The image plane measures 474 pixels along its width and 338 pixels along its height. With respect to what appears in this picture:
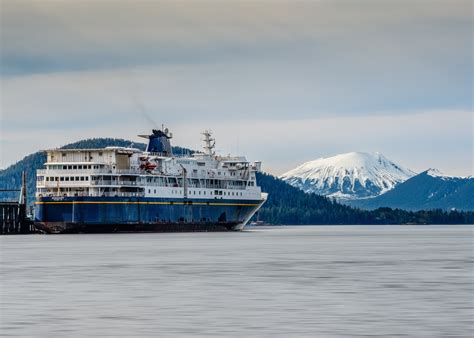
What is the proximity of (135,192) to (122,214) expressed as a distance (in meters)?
3.94

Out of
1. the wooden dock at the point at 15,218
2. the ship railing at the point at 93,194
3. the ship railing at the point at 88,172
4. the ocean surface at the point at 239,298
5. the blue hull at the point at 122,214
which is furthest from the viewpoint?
the wooden dock at the point at 15,218

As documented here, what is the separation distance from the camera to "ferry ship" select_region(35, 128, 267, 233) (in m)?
131

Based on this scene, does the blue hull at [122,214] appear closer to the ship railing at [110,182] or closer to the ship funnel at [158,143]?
the ship railing at [110,182]

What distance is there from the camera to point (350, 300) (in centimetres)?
3500

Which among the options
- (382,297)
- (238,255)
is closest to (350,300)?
(382,297)

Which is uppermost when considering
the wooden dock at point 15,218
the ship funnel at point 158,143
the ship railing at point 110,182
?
the ship funnel at point 158,143

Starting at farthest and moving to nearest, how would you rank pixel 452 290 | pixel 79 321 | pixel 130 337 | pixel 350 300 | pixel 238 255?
pixel 238 255 < pixel 452 290 < pixel 350 300 < pixel 79 321 < pixel 130 337

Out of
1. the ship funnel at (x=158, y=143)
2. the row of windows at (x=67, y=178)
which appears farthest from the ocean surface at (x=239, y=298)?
the ship funnel at (x=158, y=143)

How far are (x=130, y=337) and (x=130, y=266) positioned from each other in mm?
28272

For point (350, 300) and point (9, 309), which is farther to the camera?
point (350, 300)

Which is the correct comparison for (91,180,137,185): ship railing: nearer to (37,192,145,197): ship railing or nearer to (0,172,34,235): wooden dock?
(37,192,145,197): ship railing

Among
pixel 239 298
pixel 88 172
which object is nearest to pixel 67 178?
pixel 88 172

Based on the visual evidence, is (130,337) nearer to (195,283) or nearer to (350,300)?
(350,300)

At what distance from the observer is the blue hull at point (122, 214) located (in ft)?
427
